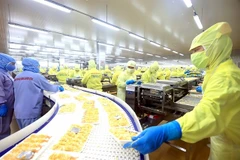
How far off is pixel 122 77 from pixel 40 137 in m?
3.58

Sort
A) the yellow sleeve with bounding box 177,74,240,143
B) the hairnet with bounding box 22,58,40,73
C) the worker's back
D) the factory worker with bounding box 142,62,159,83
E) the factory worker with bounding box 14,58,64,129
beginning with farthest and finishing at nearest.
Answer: the factory worker with bounding box 142,62,159,83 → the worker's back → the hairnet with bounding box 22,58,40,73 → the factory worker with bounding box 14,58,64,129 → the yellow sleeve with bounding box 177,74,240,143

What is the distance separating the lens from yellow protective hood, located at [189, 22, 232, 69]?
1.07 m

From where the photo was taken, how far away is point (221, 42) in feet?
3.50

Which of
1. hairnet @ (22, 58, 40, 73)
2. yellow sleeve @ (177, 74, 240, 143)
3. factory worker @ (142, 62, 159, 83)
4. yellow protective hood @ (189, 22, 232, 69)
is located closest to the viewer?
yellow sleeve @ (177, 74, 240, 143)

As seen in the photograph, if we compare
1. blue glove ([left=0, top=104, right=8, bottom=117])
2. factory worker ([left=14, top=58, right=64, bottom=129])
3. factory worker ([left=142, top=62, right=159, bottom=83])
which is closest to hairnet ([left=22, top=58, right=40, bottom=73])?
factory worker ([left=14, top=58, right=64, bottom=129])

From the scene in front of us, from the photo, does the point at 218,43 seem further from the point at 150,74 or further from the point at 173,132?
the point at 150,74

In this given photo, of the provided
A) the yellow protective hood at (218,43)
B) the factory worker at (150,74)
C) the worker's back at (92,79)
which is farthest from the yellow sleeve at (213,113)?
the factory worker at (150,74)

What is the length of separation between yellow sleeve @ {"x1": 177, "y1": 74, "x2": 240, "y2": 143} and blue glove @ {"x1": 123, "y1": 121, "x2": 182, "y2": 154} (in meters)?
0.04

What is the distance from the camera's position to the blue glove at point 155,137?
807mm

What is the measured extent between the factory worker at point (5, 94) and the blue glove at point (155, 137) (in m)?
2.29

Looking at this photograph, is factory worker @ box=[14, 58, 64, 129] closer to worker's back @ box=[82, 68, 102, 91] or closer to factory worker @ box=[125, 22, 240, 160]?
factory worker @ box=[125, 22, 240, 160]

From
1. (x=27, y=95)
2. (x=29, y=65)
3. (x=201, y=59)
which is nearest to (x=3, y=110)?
(x=27, y=95)

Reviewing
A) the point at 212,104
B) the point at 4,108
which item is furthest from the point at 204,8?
the point at 4,108

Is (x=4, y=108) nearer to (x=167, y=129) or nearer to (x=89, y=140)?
(x=89, y=140)
